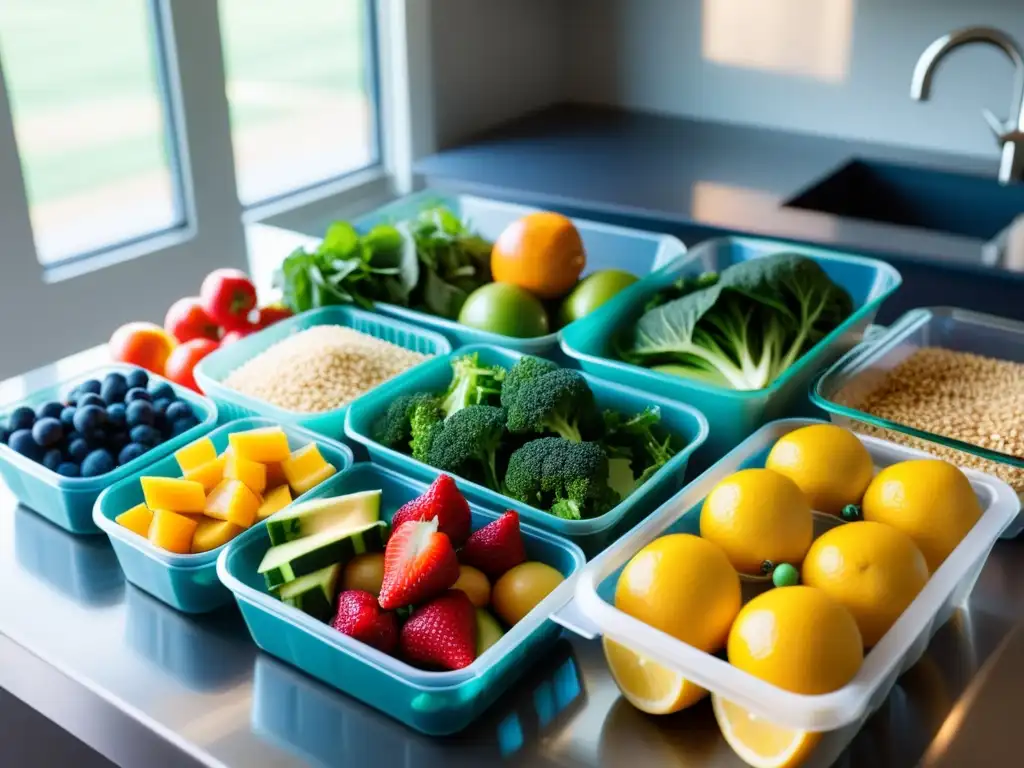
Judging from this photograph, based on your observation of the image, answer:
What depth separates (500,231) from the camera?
5.71 feet

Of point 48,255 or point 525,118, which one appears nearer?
point 48,255

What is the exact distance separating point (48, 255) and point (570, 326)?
1216 millimetres

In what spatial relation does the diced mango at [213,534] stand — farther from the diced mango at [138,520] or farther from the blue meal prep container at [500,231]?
the blue meal prep container at [500,231]

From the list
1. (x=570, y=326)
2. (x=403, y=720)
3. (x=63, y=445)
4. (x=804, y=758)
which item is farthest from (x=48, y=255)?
(x=804, y=758)

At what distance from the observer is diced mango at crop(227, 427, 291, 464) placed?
Answer: 1.03 m

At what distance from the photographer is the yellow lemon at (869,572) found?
0.81 metres

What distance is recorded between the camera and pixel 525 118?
2787 mm

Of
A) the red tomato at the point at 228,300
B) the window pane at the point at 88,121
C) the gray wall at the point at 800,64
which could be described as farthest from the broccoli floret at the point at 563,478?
the gray wall at the point at 800,64

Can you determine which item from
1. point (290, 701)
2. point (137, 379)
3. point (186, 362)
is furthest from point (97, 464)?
point (290, 701)

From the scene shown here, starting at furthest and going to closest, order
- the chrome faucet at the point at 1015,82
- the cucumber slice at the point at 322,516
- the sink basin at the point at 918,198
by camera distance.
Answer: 1. the sink basin at the point at 918,198
2. the chrome faucet at the point at 1015,82
3. the cucumber slice at the point at 322,516

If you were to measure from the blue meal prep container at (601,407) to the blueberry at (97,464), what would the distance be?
0.79 ft

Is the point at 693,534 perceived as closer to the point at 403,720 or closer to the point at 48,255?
the point at 403,720

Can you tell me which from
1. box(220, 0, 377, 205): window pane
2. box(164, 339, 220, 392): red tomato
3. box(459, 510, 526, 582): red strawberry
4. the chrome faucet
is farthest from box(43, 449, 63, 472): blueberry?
the chrome faucet

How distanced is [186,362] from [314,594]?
0.52 m
